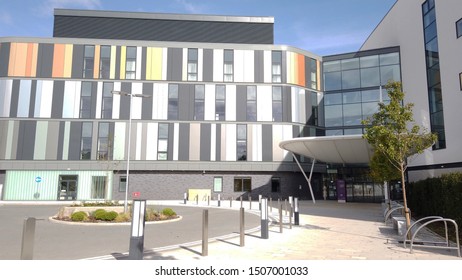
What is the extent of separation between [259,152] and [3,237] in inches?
1106

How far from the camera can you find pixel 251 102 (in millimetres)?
37938

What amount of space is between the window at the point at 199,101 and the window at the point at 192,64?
1.24m

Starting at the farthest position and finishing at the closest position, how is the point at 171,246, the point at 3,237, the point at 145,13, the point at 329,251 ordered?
the point at 145,13
the point at 3,237
the point at 171,246
the point at 329,251

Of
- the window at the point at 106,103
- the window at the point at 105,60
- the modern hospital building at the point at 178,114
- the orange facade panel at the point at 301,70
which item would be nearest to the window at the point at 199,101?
the modern hospital building at the point at 178,114

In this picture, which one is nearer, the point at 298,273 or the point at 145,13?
the point at 298,273

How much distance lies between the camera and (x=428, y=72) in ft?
92.1

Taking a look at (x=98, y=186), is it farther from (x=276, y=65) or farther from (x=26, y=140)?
(x=276, y=65)

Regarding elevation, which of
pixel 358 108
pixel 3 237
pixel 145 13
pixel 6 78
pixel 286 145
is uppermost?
pixel 145 13

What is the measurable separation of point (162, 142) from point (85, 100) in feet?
30.0

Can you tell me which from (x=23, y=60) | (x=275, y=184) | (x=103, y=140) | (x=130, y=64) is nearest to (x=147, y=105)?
(x=130, y=64)

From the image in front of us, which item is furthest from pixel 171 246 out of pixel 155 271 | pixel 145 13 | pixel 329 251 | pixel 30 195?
pixel 145 13

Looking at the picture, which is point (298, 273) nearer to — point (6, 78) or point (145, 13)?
point (6, 78)

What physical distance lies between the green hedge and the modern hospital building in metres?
17.9

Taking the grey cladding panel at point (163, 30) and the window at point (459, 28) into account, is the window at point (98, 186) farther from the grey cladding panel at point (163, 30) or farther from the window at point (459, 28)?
the window at point (459, 28)
